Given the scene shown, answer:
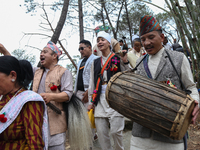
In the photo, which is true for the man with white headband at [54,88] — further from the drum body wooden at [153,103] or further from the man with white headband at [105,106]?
the drum body wooden at [153,103]

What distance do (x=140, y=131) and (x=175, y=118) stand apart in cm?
48

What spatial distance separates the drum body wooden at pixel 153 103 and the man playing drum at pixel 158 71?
0.74 feet

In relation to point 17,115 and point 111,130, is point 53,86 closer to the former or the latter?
point 17,115

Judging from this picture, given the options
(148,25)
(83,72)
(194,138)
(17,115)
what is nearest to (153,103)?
(148,25)

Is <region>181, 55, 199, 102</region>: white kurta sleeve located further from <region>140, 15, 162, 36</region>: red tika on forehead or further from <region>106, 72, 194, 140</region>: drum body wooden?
<region>140, 15, 162, 36</region>: red tika on forehead

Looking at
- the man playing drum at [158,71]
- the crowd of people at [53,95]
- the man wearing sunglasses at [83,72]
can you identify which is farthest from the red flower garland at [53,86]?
the man wearing sunglasses at [83,72]

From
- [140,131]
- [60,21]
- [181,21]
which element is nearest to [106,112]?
[140,131]

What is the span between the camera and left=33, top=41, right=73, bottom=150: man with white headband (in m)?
2.17

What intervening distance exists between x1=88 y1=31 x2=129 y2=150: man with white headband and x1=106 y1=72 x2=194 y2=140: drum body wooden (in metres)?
1.14

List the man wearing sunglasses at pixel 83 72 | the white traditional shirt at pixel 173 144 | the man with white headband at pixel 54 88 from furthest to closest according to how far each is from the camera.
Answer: the man wearing sunglasses at pixel 83 72 → the man with white headband at pixel 54 88 → the white traditional shirt at pixel 173 144

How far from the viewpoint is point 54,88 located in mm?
2332

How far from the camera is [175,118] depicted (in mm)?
1238

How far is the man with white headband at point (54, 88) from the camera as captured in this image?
2.17 meters

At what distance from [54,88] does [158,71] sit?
1337mm
